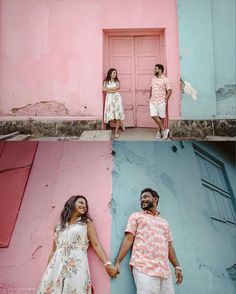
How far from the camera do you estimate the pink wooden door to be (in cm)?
650

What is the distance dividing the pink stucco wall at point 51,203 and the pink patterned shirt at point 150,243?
33 cm

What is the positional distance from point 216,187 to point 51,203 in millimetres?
2087

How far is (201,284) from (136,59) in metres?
4.01

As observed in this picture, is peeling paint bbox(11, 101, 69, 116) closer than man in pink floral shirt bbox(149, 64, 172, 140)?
No

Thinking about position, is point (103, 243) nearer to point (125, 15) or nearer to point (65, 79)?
point (65, 79)

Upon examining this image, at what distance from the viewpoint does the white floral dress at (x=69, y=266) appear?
11.7 ft

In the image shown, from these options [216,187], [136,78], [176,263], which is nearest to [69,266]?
[176,263]

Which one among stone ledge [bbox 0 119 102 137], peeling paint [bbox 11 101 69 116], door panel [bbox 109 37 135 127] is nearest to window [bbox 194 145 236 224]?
door panel [bbox 109 37 135 127]

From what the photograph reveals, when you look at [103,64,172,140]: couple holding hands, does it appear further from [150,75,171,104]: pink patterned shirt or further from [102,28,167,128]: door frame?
[102,28,167,128]: door frame

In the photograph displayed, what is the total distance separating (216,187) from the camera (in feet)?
15.5

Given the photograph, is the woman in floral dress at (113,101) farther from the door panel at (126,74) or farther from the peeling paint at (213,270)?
the peeling paint at (213,270)

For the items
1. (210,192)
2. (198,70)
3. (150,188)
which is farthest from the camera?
(198,70)

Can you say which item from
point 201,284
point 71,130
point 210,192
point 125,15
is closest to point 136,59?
point 125,15

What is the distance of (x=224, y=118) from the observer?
6301 mm
